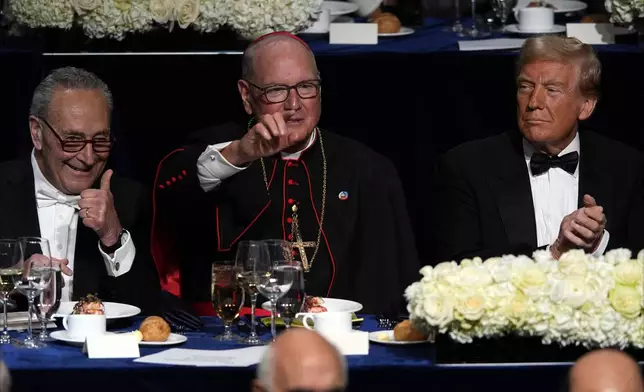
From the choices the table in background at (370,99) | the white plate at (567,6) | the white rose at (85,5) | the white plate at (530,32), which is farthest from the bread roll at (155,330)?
the white plate at (567,6)

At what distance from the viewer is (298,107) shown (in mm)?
4945

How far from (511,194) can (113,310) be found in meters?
Result: 1.65

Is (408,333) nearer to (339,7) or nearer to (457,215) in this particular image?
(457,215)

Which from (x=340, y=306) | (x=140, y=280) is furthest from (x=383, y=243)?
(x=340, y=306)

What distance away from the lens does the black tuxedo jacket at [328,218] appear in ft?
16.6

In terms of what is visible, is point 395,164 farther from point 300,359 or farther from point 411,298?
point 300,359

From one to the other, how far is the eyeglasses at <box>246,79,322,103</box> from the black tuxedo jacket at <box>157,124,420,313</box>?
1.00 ft

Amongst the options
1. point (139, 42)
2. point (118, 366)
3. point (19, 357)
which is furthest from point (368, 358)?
point (139, 42)

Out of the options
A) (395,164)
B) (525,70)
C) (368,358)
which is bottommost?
(368,358)

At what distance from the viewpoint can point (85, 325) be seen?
12.6 feet

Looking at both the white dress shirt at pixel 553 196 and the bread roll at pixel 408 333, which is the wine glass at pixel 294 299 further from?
the white dress shirt at pixel 553 196

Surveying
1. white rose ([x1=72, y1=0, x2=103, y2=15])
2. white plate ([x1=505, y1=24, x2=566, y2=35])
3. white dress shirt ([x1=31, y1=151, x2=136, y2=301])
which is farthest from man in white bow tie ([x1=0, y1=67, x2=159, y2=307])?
white plate ([x1=505, y1=24, x2=566, y2=35])

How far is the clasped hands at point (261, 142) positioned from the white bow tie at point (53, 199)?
1.88 ft

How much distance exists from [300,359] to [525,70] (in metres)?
2.78
